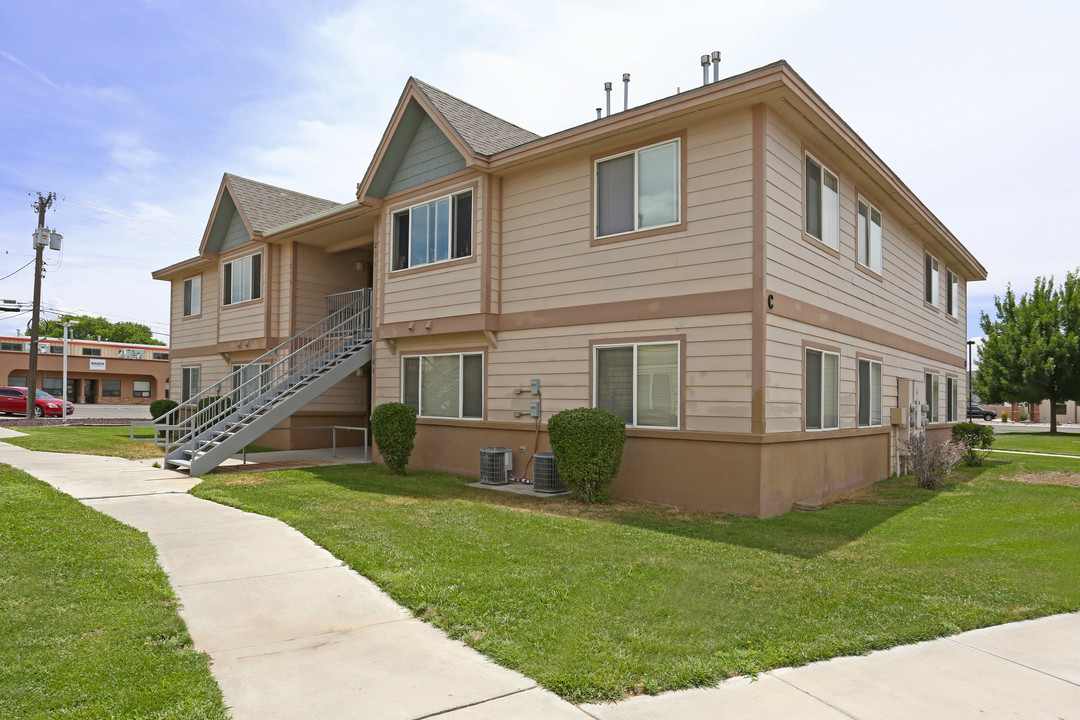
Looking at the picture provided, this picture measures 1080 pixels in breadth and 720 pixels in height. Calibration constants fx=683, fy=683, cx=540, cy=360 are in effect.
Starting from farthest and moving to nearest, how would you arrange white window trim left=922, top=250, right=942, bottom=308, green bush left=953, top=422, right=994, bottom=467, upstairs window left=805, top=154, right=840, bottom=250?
white window trim left=922, top=250, right=942, bottom=308 < green bush left=953, top=422, right=994, bottom=467 < upstairs window left=805, top=154, right=840, bottom=250

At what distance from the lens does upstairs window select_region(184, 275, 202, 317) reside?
2316 centimetres

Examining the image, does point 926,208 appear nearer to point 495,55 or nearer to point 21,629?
point 495,55

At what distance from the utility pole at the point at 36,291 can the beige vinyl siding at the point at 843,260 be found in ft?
110

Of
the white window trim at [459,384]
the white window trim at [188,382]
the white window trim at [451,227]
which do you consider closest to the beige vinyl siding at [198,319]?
the white window trim at [188,382]

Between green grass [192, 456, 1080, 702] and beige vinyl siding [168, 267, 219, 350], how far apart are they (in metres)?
12.8

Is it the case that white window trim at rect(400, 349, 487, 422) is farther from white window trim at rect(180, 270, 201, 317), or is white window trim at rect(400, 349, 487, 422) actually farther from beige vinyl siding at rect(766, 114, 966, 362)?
white window trim at rect(180, 270, 201, 317)

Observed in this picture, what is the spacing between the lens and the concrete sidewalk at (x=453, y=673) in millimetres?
3586

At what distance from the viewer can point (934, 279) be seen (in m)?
18.4

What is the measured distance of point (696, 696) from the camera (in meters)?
3.74

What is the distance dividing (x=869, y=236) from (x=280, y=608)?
1275cm

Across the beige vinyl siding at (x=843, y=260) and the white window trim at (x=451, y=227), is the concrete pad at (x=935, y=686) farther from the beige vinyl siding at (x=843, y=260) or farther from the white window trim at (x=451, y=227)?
the white window trim at (x=451, y=227)

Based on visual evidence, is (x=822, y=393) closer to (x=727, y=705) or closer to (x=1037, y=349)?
(x=727, y=705)

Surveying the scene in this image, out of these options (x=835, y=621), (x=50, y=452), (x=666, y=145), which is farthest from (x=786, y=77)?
(x=50, y=452)

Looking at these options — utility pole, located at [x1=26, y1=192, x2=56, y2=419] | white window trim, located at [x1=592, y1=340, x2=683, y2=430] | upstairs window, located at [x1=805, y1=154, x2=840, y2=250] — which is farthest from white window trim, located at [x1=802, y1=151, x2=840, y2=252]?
utility pole, located at [x1=26, y1=192, x2=56, y2=419]
